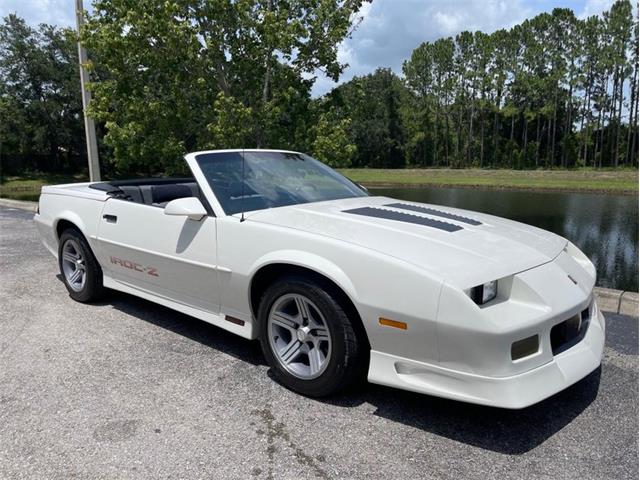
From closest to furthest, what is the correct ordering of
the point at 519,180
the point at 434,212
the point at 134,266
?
the point at 434,212
the point at 134,266
the point at 519,180

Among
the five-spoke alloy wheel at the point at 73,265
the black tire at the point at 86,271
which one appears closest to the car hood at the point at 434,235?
the black tire at the point at 86,271

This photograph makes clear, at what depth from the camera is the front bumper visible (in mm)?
2424

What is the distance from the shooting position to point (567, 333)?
2754mm

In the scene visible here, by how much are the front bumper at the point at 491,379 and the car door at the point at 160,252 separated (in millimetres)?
1368

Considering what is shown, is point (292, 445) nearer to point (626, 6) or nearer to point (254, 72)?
point (254, 72)

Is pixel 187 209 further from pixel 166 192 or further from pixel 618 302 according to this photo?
pixel 618 302

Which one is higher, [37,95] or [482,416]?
[37,95]

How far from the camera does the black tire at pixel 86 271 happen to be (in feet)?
15.2

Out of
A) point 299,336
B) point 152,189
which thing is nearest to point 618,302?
point 299,336

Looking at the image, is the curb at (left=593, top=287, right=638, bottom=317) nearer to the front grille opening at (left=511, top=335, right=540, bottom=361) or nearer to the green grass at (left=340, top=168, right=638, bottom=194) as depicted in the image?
the front grille opening at (left=511, top=335, right=540, bottom=361)

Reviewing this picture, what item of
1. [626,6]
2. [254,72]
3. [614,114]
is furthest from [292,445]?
[614,114]

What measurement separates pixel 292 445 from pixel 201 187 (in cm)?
193

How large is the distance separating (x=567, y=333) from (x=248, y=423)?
1786 mm

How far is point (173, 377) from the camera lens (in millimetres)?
3303
